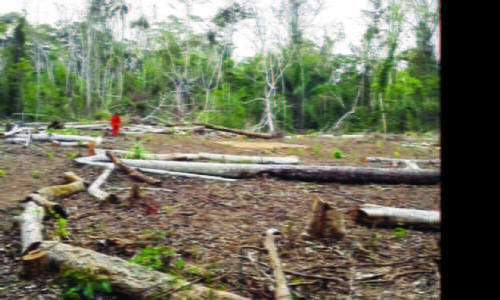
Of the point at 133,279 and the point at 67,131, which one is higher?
the point at 67,131

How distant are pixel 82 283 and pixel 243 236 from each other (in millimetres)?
1223

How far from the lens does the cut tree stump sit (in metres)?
3.02

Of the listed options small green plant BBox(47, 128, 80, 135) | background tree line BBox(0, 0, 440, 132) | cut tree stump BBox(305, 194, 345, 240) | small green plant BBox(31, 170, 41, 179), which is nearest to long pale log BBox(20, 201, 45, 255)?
small green plant BBox(31, 170, 41, 179)

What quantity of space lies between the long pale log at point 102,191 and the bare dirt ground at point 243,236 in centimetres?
8

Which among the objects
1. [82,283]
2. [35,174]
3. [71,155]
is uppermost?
[71,155]

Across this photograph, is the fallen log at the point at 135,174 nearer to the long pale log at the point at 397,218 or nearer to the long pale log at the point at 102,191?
the long pale log at the point at 102,191

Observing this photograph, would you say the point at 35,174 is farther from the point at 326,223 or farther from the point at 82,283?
the point at 326,223

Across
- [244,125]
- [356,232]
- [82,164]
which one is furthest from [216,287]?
[244,125]

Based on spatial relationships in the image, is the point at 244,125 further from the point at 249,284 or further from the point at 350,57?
the point at 249,284

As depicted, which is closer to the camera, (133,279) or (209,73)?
(133,279)

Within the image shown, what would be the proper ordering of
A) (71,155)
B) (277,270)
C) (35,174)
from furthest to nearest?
(71,155) → (35,174) → (277,270)

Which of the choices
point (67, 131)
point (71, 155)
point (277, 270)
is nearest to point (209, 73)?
point (67, 131)

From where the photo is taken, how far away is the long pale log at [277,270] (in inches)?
86.2

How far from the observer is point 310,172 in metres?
4.87
